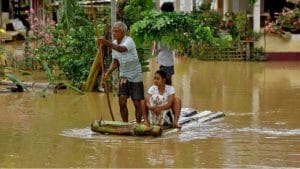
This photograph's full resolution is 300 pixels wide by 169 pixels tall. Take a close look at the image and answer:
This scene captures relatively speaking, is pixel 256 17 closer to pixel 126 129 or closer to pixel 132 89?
pixel 132 89

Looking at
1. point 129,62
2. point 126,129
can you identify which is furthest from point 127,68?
point 126,129

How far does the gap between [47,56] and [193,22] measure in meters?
5.82

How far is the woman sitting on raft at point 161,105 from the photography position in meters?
9.84

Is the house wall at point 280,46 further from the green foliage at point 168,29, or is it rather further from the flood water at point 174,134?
the green foliage at point 168,29

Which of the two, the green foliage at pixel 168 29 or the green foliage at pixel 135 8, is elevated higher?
the green foliage at pixel 135 8

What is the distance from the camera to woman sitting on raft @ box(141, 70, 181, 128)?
9.84 m

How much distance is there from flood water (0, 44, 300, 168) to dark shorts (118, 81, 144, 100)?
2.47 ft

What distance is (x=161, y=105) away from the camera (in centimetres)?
989

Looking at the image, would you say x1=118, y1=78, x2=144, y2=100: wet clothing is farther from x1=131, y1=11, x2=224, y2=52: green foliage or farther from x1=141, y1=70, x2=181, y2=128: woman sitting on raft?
x1=131, y1=11, x2=224, y2=52: green foliage

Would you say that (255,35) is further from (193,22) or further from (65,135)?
(65,135)

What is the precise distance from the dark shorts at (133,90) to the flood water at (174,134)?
0.75 metres

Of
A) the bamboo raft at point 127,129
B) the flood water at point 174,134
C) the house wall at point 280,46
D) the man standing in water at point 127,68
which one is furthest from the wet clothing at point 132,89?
the house wall at point 280,46

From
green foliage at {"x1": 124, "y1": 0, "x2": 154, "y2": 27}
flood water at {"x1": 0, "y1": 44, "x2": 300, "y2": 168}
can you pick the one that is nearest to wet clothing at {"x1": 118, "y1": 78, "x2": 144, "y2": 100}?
flood water at {"x1": 0, "y1": 44, "x2": 300, "y2": 168}

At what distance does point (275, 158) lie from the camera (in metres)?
8.31
